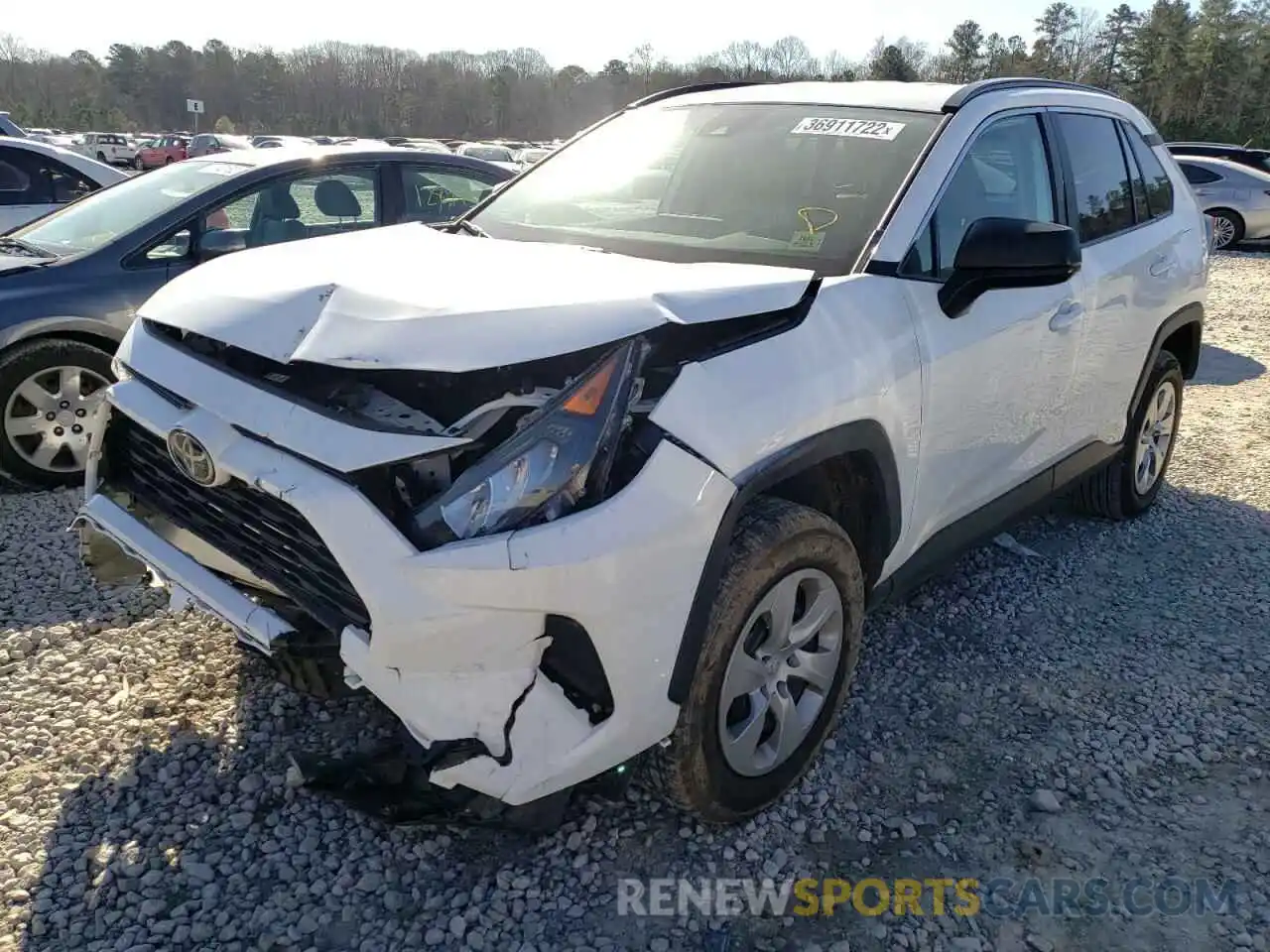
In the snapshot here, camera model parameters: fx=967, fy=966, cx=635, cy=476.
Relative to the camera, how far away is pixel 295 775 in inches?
87.7

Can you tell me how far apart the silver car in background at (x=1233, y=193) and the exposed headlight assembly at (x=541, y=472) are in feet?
52.0

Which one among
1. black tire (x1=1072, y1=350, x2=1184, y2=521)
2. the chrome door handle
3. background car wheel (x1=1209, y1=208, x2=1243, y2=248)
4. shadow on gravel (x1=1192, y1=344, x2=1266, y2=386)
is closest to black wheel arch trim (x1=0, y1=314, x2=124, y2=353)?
the chrome door handle

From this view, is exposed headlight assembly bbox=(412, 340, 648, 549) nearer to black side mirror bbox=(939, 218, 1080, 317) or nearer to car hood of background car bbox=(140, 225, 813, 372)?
car hood of background car bbox=(140, 225, 813, 372)

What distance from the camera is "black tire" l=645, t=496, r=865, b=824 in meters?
2.17

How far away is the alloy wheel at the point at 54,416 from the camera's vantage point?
4.59 meters

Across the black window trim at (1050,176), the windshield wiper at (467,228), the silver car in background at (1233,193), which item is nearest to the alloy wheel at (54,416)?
the windshield wiper at (467,228)

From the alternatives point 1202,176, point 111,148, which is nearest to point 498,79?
point 111,148

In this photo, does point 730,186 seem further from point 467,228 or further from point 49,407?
point 49,407

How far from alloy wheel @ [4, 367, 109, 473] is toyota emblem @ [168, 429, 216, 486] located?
2.68 m

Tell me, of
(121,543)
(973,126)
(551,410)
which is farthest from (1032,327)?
(121,543)

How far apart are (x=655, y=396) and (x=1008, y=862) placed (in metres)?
1.52

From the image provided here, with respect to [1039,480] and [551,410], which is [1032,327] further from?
[551,410]

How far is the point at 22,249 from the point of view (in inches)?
202

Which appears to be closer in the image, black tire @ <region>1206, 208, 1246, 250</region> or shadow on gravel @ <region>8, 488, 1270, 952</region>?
shadow on gravel @ <region>8, 488, 1270, 952</region>
